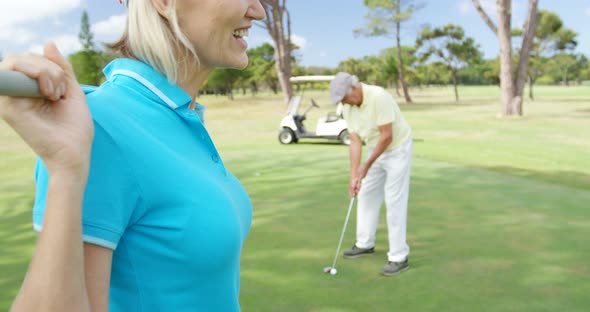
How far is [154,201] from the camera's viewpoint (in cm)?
100

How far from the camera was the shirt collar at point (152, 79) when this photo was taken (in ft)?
3.84

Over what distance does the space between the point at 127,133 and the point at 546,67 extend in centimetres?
6966

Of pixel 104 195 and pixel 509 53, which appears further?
pixel 509 53

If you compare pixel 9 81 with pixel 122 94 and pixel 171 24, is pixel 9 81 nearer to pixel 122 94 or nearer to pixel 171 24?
pixel 122 94

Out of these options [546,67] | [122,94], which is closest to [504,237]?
[122,94]

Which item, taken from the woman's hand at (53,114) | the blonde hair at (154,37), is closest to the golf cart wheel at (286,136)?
the blonde hair at (154,37)

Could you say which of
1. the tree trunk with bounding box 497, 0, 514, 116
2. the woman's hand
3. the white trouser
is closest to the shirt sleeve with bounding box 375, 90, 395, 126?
the white trouser

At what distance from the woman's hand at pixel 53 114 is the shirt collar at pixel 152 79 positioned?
1.07 feet

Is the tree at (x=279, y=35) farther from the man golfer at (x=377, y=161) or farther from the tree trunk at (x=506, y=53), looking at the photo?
the man golfer at (x=377, y=161)

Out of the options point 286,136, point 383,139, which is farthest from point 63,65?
point 286,136

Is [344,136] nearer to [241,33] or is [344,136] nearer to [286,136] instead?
[286,136]

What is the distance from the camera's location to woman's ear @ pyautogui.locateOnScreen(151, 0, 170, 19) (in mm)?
1198

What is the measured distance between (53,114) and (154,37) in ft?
1.48

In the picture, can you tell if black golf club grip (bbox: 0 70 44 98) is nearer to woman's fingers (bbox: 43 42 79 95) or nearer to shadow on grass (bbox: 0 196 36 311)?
woman's fingers (bbox: 43 42 79 95)
